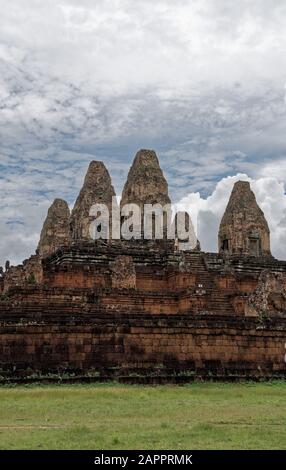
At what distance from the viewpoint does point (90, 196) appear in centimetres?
4525

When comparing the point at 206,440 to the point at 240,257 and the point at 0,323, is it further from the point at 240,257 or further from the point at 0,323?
the point at 240,257

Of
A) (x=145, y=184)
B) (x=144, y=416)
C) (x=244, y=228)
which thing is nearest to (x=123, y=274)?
(x=145, y=184)

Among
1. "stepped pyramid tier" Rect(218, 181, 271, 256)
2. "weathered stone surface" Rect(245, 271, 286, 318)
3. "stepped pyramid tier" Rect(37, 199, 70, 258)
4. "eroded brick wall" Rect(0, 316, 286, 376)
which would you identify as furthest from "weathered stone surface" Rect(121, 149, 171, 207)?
"eroded brick wall" Rect(0, 316, 286, 376)

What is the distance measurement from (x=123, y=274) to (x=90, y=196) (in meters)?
14.9

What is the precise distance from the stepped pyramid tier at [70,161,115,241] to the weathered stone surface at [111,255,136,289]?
12.8 m

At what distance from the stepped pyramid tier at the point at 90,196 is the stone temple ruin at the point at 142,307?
71 mm

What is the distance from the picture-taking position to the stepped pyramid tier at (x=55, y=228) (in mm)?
50450

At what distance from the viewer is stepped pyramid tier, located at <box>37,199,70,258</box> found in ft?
166

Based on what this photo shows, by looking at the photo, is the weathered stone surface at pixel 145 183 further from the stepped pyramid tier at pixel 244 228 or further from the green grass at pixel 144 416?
the green grass at pixel 144 416

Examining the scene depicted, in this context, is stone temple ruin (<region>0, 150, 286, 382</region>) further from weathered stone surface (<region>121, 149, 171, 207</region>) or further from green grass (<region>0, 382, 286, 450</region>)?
green grass (<region>0, 382, 286, 450</region>)

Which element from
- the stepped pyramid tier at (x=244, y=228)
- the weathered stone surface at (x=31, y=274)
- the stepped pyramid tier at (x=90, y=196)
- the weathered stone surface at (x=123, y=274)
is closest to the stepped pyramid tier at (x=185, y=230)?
the stepped pyramid tier at (x=244, y=228)

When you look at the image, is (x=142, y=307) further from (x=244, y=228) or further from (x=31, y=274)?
(x=244, y=228)
